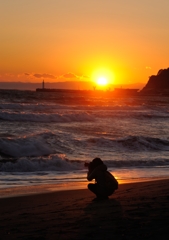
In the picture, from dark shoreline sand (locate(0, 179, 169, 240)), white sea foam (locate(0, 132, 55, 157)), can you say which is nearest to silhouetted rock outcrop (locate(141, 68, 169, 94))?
white sea foam (locate(0, 132, 55, 157))

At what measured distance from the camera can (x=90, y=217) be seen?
19.5ft

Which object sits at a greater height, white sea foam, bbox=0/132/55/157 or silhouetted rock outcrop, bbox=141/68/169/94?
silhouetted rock outcrop, bbox=141/68/169/94

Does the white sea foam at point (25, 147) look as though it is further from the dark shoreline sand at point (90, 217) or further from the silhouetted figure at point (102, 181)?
the silhouetted figure at point (102, 181)

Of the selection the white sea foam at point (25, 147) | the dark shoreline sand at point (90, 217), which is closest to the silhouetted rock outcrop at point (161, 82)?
the white sea foam at point (25, 147)

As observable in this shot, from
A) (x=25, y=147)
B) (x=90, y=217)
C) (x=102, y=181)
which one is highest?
(x=102, y=181)

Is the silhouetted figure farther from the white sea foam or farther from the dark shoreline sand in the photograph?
the white sea foam

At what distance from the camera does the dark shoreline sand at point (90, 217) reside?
516 cm

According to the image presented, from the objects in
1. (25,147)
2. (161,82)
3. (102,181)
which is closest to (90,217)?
(102,181)

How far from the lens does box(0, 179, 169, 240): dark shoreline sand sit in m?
5.16

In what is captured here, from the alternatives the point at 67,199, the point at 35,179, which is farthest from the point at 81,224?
the point at 35,179

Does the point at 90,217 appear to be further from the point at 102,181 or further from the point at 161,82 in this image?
the point at 161,82

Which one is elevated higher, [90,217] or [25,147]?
[90,217]

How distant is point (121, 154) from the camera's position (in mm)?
18328

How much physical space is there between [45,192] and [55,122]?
26.2 meters
